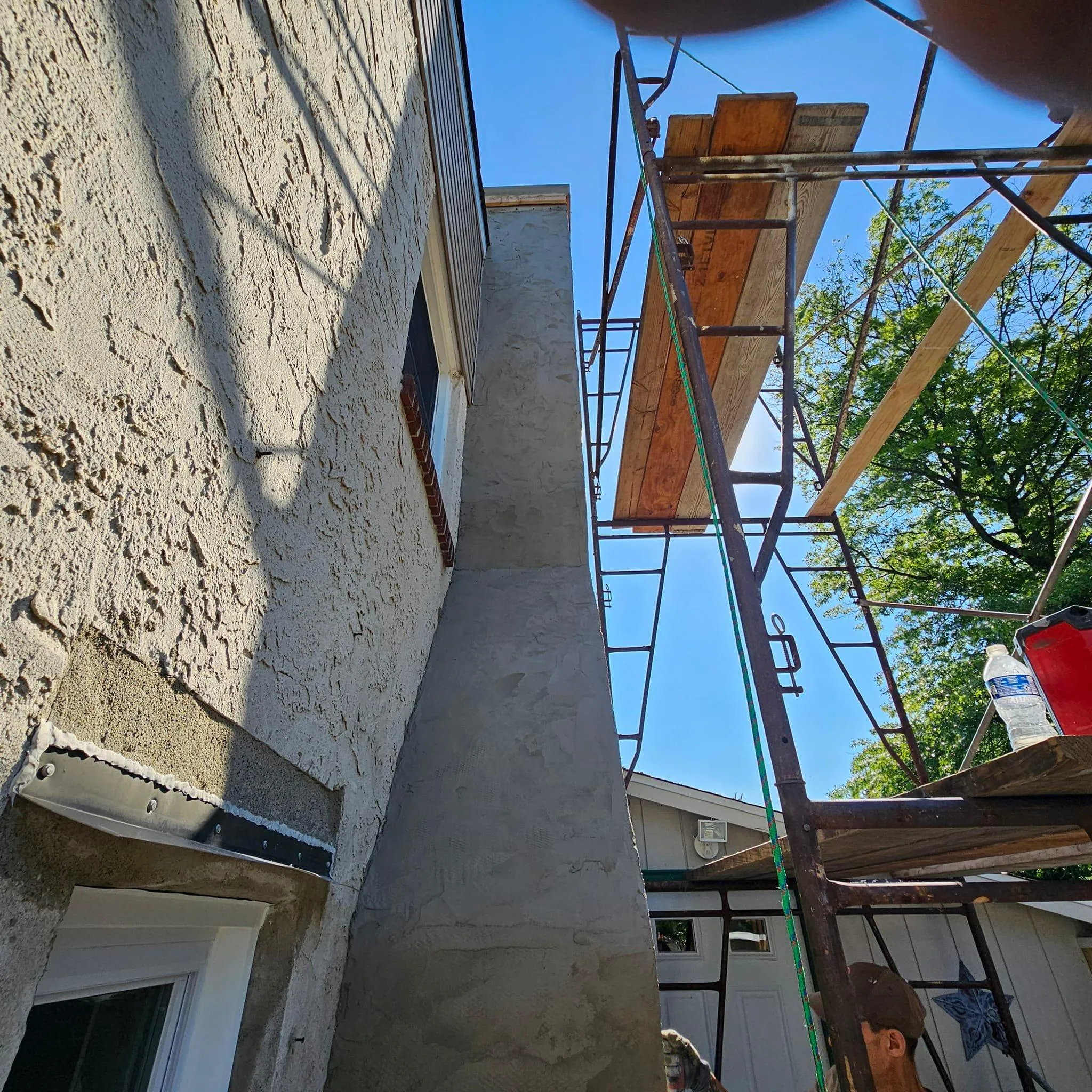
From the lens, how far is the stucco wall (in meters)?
0.78

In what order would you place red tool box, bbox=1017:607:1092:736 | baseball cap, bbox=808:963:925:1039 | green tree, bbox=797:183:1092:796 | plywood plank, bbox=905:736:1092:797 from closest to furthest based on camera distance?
1. plywood plank, bbox=905:736:1092:797
2. red tool box, bbox=1017:607:1092:736
3. baseball cap, bbox=808:963:925:1039
4. green tree, bbox=797:183:1092:796

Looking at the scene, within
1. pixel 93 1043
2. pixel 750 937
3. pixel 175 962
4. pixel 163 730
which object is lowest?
pixel 93 1043

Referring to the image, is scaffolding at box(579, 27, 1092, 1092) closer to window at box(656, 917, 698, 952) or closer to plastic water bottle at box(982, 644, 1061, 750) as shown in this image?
plastic water bottle at box(982, 644, 1061, 750)

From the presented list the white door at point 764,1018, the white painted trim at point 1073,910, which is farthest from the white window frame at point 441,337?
the white painted trim at point 1073,910

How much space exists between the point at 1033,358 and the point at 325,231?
14.5 meters

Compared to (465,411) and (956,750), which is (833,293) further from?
(465,411)

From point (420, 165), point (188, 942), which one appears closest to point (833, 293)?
point (420, 165)

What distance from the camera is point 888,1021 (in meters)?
1.93

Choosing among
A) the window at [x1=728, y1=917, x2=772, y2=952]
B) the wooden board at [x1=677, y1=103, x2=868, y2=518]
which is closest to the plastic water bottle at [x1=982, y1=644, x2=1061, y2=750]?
the wooden board at [x1=677, y1=103, x2=868, y2=518]

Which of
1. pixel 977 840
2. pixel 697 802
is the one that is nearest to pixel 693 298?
pixel 977 840

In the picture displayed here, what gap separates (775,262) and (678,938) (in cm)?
573

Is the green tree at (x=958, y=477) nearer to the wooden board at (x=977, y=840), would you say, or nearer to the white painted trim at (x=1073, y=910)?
the white painted trim at (x=1073, y=910)

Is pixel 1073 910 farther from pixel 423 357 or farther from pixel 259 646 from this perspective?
pixel 259 646

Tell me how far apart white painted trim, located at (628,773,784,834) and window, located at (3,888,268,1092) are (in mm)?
5546
